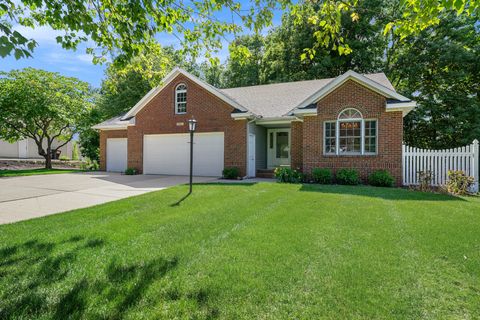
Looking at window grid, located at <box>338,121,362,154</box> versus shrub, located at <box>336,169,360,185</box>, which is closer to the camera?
shrub, located at <box>336,169,360,185</box>

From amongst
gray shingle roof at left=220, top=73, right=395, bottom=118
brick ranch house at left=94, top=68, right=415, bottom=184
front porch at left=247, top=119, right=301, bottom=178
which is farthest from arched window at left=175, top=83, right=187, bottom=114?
front porch at left=247, top=119, right=301, bottom=178

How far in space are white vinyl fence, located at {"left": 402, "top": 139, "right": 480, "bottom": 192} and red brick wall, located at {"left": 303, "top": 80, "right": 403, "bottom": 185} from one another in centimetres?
38

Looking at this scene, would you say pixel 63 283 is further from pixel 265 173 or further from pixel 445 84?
pixel 445 84

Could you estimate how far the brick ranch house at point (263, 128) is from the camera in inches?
469

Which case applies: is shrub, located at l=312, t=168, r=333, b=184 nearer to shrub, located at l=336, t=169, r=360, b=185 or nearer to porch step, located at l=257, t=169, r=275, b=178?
shrub, located at l=336, t=169, r=360, b=185

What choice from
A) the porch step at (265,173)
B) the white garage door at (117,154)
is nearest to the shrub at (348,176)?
the porch step at (265,173)

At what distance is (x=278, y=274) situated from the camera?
3.48 metres

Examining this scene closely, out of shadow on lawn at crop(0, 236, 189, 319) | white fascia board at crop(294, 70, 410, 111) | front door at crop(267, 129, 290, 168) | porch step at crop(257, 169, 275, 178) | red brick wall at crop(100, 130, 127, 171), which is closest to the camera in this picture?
shadow on lawn at crop(0, 236, 189, 319)

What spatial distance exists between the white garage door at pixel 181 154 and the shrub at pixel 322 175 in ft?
16.9

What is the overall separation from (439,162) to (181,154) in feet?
40.2

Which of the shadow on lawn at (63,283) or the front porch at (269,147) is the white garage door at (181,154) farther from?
the shadow on lawn at (63,283)

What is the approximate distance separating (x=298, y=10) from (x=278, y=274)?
461 cm

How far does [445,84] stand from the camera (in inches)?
747

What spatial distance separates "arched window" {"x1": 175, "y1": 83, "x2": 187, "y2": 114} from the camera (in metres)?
16.0
